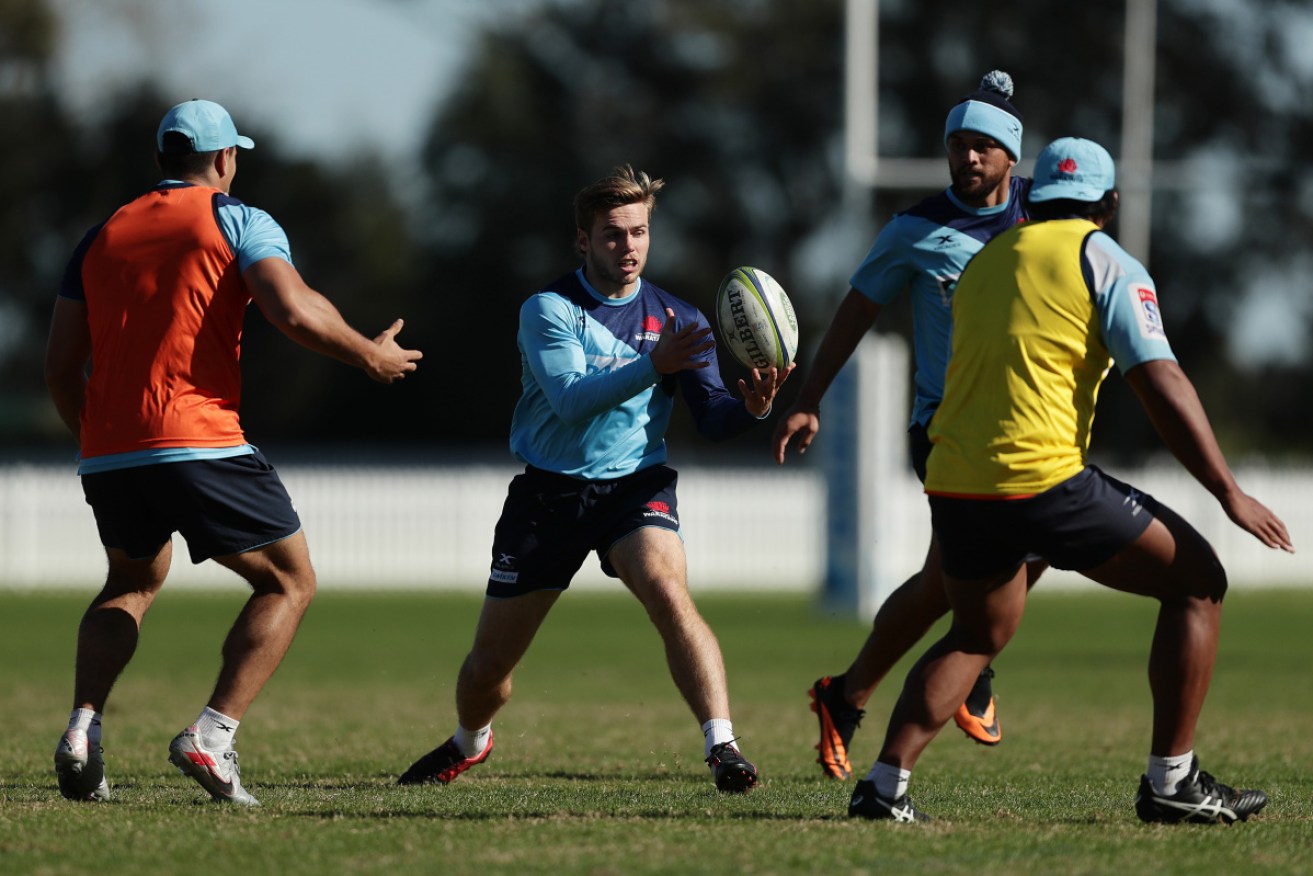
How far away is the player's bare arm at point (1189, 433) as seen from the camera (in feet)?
19.2

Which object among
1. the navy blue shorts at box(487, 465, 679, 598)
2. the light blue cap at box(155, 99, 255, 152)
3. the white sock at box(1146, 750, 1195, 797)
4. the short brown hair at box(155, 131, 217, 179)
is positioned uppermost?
the light blue cap at box(155, 99, 255, 152)

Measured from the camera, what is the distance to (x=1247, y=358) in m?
51.5

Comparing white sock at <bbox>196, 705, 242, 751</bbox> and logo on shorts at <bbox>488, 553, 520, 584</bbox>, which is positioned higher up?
logo on shorts at <bbox>488, 553, 520, 584</bbox>

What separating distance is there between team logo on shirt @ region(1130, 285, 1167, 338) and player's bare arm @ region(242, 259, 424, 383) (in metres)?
2.33

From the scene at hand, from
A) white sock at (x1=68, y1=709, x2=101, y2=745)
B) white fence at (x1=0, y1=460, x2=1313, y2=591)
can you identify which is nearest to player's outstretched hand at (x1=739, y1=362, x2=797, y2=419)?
white sock at (x1=68, y1=709, x2=101, y2=745)

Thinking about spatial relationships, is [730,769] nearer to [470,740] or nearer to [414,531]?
[470,740]

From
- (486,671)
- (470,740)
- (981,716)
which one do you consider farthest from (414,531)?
(486,671)

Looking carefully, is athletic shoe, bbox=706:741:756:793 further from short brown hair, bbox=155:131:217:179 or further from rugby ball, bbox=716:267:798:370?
short brown hair, bbox=155:131:217:179

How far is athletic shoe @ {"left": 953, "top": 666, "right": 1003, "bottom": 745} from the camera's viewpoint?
8328mm

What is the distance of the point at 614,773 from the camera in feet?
27.1

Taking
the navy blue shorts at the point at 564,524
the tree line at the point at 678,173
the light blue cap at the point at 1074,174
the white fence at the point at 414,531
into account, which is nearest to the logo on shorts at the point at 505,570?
the navy blue shorts at the point at 564,524

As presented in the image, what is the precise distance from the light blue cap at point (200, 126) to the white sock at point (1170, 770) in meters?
3.78

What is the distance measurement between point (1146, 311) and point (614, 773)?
3.39 meters

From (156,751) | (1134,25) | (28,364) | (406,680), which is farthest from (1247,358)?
(156,751)
